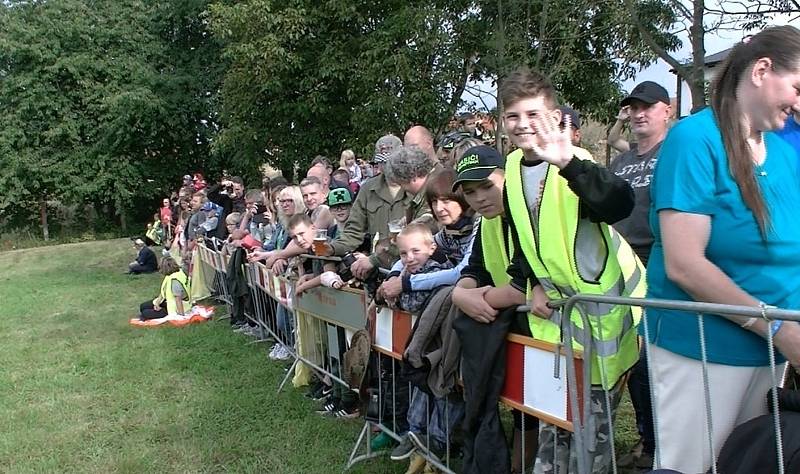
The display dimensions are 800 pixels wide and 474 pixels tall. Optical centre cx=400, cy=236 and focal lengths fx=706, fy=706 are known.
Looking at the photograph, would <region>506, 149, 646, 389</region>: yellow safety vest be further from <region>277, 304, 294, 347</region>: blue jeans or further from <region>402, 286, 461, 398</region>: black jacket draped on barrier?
<region>277, 304, 294, 347</region>: blue jeans

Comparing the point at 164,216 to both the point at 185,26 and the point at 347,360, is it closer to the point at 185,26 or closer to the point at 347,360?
the point at 185,26

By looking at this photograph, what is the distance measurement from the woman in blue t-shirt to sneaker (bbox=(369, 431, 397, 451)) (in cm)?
277

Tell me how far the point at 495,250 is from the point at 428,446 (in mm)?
1344

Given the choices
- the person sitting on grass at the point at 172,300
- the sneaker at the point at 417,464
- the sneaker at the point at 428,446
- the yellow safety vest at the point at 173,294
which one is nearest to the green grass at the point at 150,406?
the sneaker at the point at 417,464

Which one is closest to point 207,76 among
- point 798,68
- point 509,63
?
point 509,63

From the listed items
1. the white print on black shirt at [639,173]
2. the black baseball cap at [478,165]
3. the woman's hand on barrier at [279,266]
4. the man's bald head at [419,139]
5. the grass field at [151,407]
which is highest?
the man's bald head at [419,139]

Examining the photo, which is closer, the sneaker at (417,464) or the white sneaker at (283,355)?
the sneaker at (417,464)

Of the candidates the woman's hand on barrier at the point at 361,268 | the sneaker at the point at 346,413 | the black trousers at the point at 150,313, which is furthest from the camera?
the black trousers at the point at 150,313

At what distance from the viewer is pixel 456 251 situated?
4012 mm

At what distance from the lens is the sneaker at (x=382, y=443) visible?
4645 mm

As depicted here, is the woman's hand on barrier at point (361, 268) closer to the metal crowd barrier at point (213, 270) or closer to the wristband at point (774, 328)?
the wristband at point (774, 328)

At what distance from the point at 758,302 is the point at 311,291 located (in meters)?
3.89

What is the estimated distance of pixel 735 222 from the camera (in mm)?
2047

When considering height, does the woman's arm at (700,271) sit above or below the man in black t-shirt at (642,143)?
below
